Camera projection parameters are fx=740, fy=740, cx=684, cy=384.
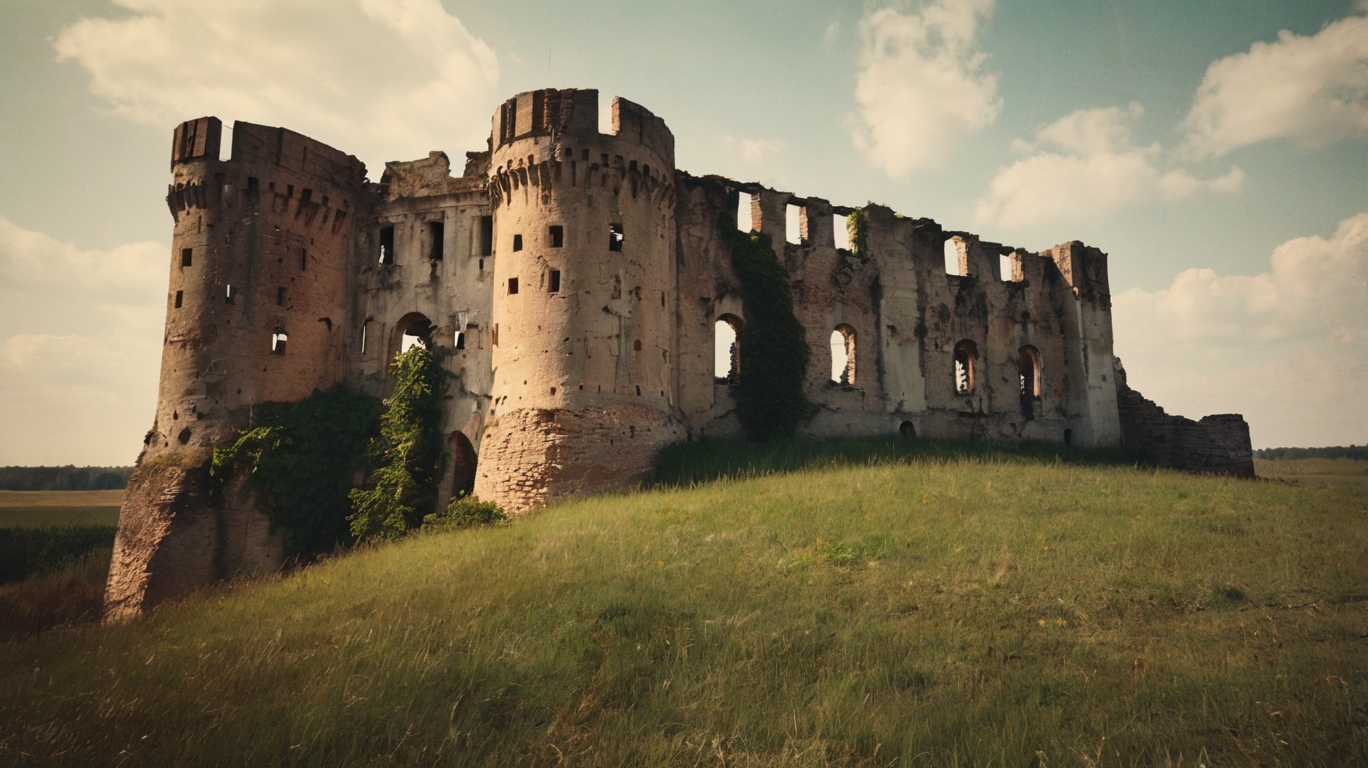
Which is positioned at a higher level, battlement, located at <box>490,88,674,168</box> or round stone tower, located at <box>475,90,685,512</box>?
battlement, located at <box>490,88,674,168</box>

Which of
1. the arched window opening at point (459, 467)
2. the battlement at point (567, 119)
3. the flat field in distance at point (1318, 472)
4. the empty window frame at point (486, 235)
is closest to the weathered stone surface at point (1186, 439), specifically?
the flat field in distance at point (1318, 472)

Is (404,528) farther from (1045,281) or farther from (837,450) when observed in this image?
(1045,281)

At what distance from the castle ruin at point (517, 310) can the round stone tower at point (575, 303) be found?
0.17 ft

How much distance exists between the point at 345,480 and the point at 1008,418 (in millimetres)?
19203

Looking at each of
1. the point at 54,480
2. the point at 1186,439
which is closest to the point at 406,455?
the point at 1186,439

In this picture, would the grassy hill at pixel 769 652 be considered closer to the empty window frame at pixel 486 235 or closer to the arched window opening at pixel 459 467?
the arched window opening at pixel 459 467

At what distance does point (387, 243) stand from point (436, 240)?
1.58 meters

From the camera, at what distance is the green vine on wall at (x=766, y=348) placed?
19.2 meters

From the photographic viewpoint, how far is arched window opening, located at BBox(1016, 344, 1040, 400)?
79.4 feet

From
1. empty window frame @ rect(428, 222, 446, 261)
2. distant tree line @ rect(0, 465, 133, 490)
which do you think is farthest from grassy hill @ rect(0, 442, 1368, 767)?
distant tree line @ rect(0, 465, 133, 490)

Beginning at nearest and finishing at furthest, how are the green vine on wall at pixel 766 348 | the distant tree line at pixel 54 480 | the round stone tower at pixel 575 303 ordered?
1. the round stone tower at pixel 575 303
2. the green vine on wall at pixel 766 348
3. the distant tree line at pixel 54 480

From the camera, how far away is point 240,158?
18031 millimetres

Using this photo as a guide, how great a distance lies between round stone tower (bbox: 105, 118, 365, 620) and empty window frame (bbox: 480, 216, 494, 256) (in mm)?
3855

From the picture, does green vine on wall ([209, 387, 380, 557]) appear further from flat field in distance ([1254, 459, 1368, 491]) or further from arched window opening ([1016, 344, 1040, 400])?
flat field in distance ([1254, 459, 1368, 491])
